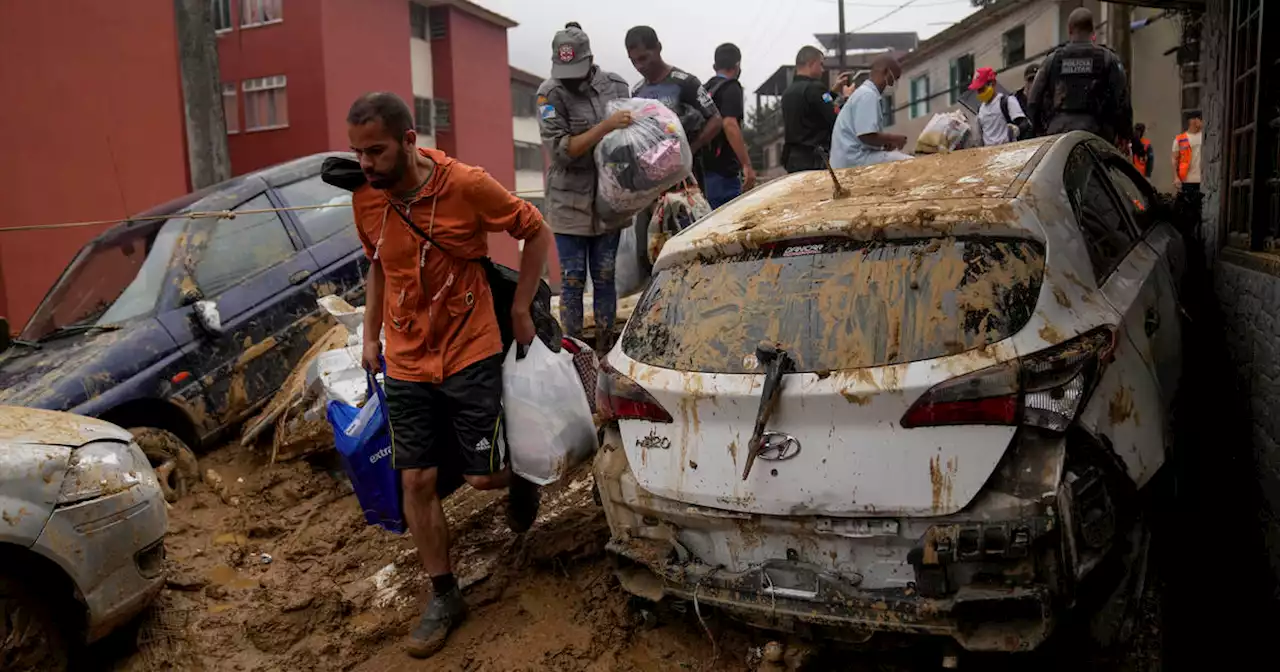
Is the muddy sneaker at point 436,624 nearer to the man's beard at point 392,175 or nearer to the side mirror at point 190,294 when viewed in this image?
the man's beard at point 392,175

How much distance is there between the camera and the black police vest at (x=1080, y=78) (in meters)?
6.61

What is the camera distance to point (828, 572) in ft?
8.73

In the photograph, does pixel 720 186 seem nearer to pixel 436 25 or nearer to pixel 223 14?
pixel 223 14

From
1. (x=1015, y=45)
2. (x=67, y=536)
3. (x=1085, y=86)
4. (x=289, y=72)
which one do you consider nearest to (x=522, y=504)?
(x=67, y=536)

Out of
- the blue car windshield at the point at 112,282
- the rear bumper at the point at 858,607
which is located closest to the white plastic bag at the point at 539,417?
the rear bumper at the point at 858,607

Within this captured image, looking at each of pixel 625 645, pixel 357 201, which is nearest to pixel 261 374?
pixel 357 201

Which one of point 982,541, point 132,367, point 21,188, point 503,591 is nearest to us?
point 982,541

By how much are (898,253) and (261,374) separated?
4.60m

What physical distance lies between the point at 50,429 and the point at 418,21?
90.4 ft

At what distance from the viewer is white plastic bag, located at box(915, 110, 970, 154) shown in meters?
6.71

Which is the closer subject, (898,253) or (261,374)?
(898,253)

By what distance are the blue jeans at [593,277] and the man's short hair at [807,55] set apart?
266cm

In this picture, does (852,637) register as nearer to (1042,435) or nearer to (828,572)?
(828,572)

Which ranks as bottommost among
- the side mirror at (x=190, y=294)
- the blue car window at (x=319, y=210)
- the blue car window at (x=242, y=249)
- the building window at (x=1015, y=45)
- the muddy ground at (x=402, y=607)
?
the muddy ground at (x=402, y=607)
